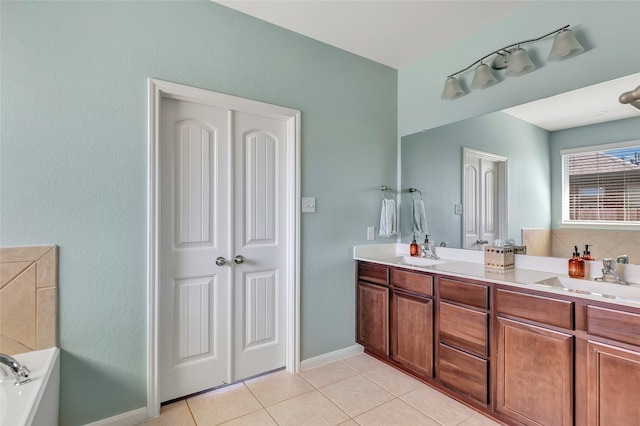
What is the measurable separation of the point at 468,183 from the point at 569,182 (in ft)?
2.23

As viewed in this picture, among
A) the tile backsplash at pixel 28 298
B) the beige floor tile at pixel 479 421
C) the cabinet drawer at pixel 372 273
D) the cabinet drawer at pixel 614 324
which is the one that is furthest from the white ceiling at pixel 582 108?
the tile backsplash at pixel 28 298

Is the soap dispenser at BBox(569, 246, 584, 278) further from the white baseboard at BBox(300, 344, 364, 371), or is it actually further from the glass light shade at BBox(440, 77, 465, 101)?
the white baseboard at BBox(300, 344, 364, 371)

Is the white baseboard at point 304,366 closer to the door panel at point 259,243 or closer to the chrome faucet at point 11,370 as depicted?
the door panel at point 259,243

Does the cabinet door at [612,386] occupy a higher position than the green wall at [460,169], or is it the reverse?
the green wall at [460,169]

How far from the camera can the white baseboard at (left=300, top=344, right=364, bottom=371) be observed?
2.57m

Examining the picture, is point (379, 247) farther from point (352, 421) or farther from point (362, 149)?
point (352, 421)

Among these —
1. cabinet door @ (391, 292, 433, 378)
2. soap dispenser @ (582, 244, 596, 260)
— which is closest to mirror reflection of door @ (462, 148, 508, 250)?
soap dispenser @ (582, 244, 596, 260)

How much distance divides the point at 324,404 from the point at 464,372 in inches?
36.4

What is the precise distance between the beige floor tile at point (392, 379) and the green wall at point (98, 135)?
1.57 metres

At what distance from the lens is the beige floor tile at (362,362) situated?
8.48 ft

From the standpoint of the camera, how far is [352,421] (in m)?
1.91

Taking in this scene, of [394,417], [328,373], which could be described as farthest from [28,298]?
[394,417]

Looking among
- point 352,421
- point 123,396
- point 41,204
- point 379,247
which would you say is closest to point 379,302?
point 379,247

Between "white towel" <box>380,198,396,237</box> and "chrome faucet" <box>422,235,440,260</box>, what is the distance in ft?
0.99
